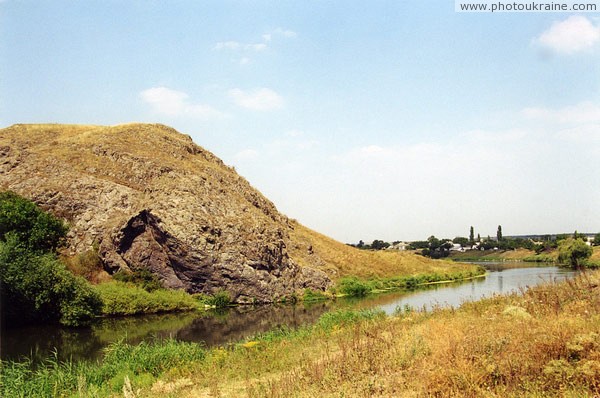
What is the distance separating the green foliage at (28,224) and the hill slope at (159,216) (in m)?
6.20

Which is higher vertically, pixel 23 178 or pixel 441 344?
pixel 23 178

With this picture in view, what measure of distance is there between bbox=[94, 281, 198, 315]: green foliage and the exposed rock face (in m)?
4.06

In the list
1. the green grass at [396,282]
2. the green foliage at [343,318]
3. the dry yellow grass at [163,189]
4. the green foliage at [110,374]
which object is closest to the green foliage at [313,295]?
the green grass at [396,282]

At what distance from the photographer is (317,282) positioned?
5866 centimetres

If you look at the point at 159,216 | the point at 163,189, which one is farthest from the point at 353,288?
the point at 163,189

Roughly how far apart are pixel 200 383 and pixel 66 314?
27297 millimetres

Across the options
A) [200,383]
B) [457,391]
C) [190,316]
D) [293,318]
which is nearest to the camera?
[457,391]

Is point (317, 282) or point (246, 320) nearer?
point (246, 320)

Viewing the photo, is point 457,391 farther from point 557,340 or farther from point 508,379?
point 557,340

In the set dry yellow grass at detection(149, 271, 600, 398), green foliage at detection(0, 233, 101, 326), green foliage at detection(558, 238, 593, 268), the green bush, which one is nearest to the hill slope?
the green bush

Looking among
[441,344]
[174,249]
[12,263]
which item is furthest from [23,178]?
[441,344]

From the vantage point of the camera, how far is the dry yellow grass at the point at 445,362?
8.29 metres

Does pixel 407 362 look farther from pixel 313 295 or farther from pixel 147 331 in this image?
pixel 313 295

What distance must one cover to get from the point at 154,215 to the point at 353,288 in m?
26.8
